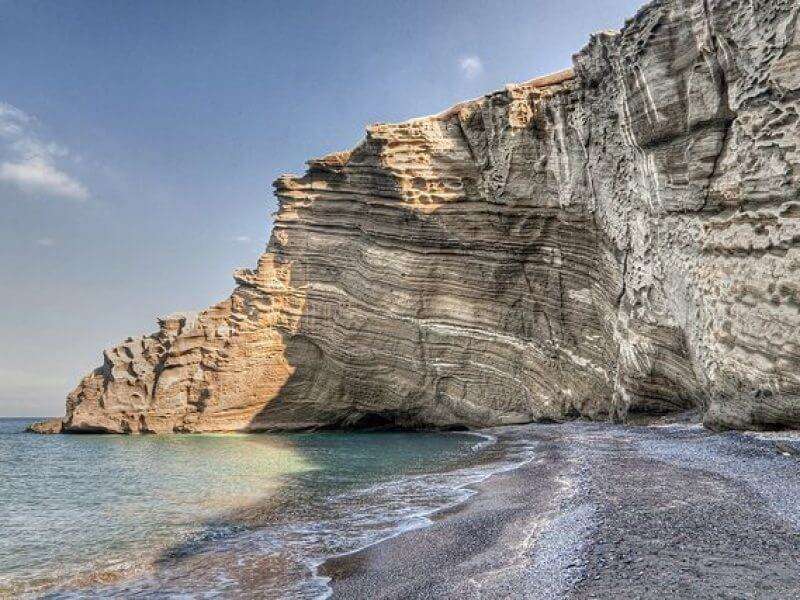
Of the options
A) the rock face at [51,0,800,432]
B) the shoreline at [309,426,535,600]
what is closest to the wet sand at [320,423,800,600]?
the shoreline at [309,426,535,600]

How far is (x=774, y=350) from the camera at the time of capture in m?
13.3

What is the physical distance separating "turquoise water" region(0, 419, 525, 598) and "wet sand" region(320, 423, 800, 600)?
101cm

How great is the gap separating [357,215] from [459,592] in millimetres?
30369

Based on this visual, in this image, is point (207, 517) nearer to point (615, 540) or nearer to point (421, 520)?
point (421, 520)

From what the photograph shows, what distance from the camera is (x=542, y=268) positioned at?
29.2 metres

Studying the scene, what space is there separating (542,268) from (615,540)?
958 inches

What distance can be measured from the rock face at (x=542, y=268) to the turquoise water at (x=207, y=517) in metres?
7.33

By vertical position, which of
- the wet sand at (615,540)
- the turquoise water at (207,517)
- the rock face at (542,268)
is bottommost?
the turquoise water at (207,517)

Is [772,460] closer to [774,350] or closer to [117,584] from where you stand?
[774,350]

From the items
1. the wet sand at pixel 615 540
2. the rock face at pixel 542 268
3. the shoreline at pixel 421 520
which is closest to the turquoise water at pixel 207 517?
the shoreline at pixel 421 520

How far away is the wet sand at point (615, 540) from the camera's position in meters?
4.64

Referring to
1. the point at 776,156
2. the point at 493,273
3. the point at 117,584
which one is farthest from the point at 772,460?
the point at 493,273

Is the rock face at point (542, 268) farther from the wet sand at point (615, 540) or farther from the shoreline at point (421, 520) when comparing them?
the shoreline at point (421, 520)

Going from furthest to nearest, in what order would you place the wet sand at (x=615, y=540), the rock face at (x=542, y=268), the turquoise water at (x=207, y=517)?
the rock face at (x=542, y=268) → the turquoise water at (x=207, y=517) → the wet sand at (x=615, y=540)
